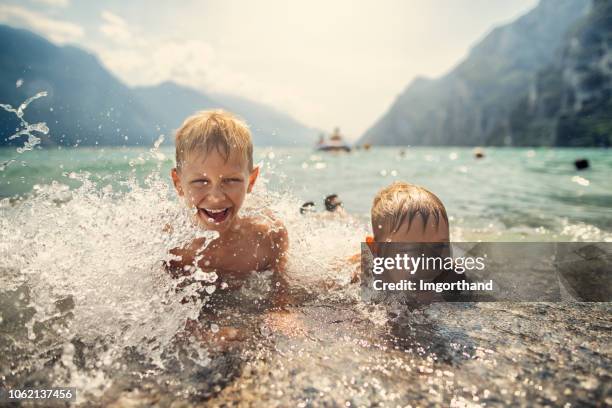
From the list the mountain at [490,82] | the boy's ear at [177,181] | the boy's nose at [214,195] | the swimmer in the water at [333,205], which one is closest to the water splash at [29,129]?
the boy's ear at [177,181]

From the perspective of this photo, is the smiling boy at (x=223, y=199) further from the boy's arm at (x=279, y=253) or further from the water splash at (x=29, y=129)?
the water splash at (x=29, y=129)

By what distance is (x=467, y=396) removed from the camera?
128cm

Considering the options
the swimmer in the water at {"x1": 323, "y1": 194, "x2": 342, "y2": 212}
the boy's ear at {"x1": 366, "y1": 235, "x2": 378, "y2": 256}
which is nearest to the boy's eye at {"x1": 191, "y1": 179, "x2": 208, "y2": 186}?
the boy's ear at {"x1": 366, "y1": 235, "x2": 378, "y2": 256}

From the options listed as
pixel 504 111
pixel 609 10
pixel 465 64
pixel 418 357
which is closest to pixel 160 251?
pixel 418 357

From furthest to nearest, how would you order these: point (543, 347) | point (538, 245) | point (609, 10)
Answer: point (609, 10) → point (538, 245) → point (543, 347)

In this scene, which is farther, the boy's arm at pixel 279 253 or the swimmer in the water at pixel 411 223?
the boy's arm at pixel 279 253

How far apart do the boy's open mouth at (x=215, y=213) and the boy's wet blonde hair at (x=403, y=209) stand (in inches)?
43.4

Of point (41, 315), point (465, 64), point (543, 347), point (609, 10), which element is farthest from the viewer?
point (465, 64)

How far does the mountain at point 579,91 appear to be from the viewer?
7150 centimetres

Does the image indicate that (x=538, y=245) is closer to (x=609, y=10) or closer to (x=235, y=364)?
(x=235, y=364)

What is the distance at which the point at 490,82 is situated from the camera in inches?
5276

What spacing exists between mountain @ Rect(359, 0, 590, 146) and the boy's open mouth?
117 meters

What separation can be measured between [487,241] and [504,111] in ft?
430

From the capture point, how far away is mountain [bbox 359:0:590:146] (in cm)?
12100
